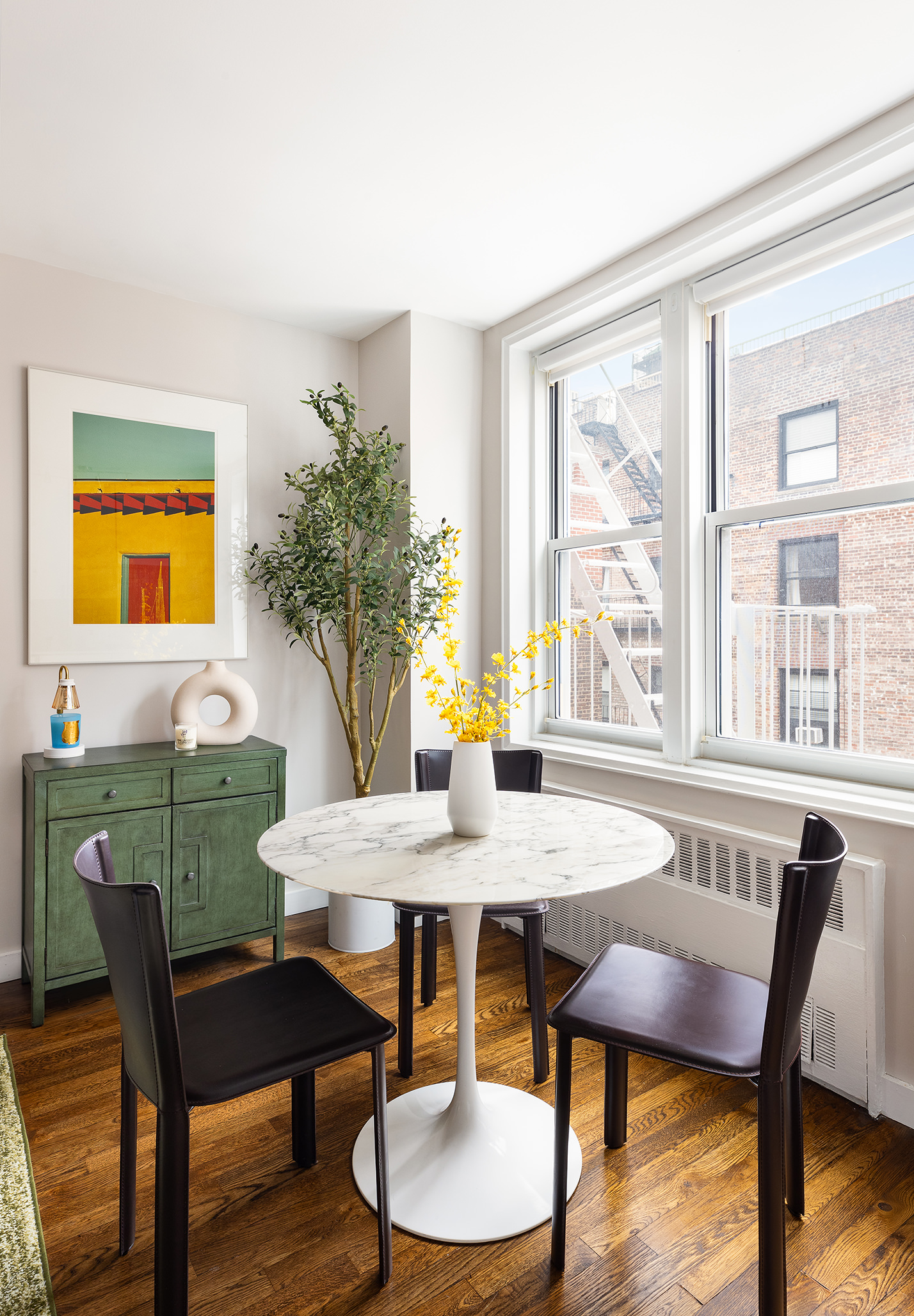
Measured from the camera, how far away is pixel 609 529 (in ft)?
10.4

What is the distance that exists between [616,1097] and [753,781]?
1.05m

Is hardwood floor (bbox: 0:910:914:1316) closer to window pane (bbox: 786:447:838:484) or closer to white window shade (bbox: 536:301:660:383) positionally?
window pane (bbox: 786:447:838:484)

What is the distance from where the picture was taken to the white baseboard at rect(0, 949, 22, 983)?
9.07 feet

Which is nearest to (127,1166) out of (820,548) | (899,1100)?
(899,1100)

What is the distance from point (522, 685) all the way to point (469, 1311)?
230 cm

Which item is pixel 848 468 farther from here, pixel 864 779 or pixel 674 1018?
pixel 674 1018

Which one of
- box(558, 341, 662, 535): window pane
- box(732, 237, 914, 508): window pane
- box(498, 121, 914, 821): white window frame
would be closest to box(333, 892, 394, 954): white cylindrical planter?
box(498, 121, 914, 821): white window frame

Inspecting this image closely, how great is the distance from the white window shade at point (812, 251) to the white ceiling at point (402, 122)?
0.24m

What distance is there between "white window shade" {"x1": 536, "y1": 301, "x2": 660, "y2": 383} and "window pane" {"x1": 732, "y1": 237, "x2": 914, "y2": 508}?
354 millimetres

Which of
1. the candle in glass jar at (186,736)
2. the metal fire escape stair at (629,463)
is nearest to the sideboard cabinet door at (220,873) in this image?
the candle in glass jar at (186,736)

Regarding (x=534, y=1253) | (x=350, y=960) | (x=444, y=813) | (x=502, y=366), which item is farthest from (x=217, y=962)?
(x=502, y=366)

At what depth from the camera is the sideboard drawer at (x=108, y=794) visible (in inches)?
98.7

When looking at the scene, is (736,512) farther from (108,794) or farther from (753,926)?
(108,794)

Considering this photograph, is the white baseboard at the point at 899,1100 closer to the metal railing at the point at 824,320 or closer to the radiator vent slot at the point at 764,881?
the radiator vent slot at the point at 764,881
